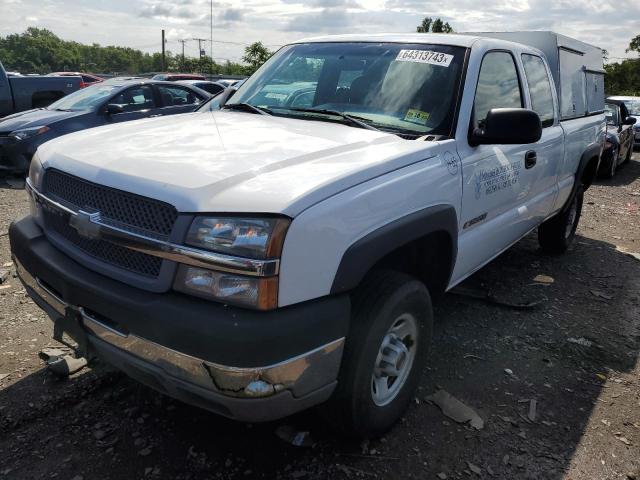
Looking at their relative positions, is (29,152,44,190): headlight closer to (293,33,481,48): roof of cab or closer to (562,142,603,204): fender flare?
(293,33,481,48): roof of cab

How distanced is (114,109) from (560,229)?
6590 mm

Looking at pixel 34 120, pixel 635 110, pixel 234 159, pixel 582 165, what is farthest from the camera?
pixel 635 110

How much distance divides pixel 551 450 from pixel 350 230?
1.62 metres

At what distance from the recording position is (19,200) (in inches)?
290

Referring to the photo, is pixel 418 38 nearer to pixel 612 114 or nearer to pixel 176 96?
pixel 176 96

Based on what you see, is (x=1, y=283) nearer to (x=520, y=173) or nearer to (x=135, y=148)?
(x=135, y=148)

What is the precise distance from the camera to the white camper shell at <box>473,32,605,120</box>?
4.97 metres

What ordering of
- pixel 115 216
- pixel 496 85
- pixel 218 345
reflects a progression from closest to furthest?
pixel 218 345 → pixel 115 216 → pixel 496 85

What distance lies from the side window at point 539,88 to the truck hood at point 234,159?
1797 mm

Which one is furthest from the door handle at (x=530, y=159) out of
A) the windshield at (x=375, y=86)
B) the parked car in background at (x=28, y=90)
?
the parked car in background at (x=28, y=90)

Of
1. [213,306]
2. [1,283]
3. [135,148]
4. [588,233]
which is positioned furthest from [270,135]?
[588,233]

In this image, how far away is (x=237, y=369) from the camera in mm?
1886

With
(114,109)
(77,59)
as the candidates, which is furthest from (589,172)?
(77,59)

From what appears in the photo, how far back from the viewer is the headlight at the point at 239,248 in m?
1.91
